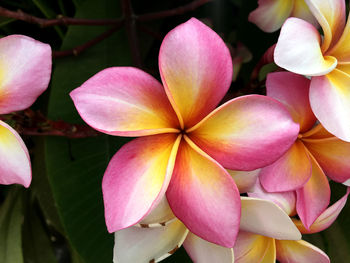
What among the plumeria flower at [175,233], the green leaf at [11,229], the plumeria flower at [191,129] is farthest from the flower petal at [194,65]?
the green leaf at [11,229]

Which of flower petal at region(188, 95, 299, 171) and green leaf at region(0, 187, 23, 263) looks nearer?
flower petal at region(188, 95, 299, 171)

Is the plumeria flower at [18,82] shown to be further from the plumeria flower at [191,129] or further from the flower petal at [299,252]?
the flower petal at [299,252]

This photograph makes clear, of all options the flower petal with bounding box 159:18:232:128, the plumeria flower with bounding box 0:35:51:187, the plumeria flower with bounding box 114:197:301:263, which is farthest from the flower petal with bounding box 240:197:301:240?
the plumeria flower with bounding box 0:35:51:187

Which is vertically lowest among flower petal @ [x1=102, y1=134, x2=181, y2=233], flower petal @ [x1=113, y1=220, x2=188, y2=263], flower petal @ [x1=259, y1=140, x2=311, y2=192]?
flower petal @ [x1=113, y1=220, x2=188, y2=263]

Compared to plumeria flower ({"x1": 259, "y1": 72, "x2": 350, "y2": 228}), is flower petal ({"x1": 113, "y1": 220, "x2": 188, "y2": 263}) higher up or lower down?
lower down

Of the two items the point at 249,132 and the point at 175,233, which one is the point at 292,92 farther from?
the point at 175,233

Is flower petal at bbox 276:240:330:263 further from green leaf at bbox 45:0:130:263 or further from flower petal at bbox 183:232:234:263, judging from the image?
green leaf at bbox 45:0:130:263

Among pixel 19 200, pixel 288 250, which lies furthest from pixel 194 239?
pixel 19 200
